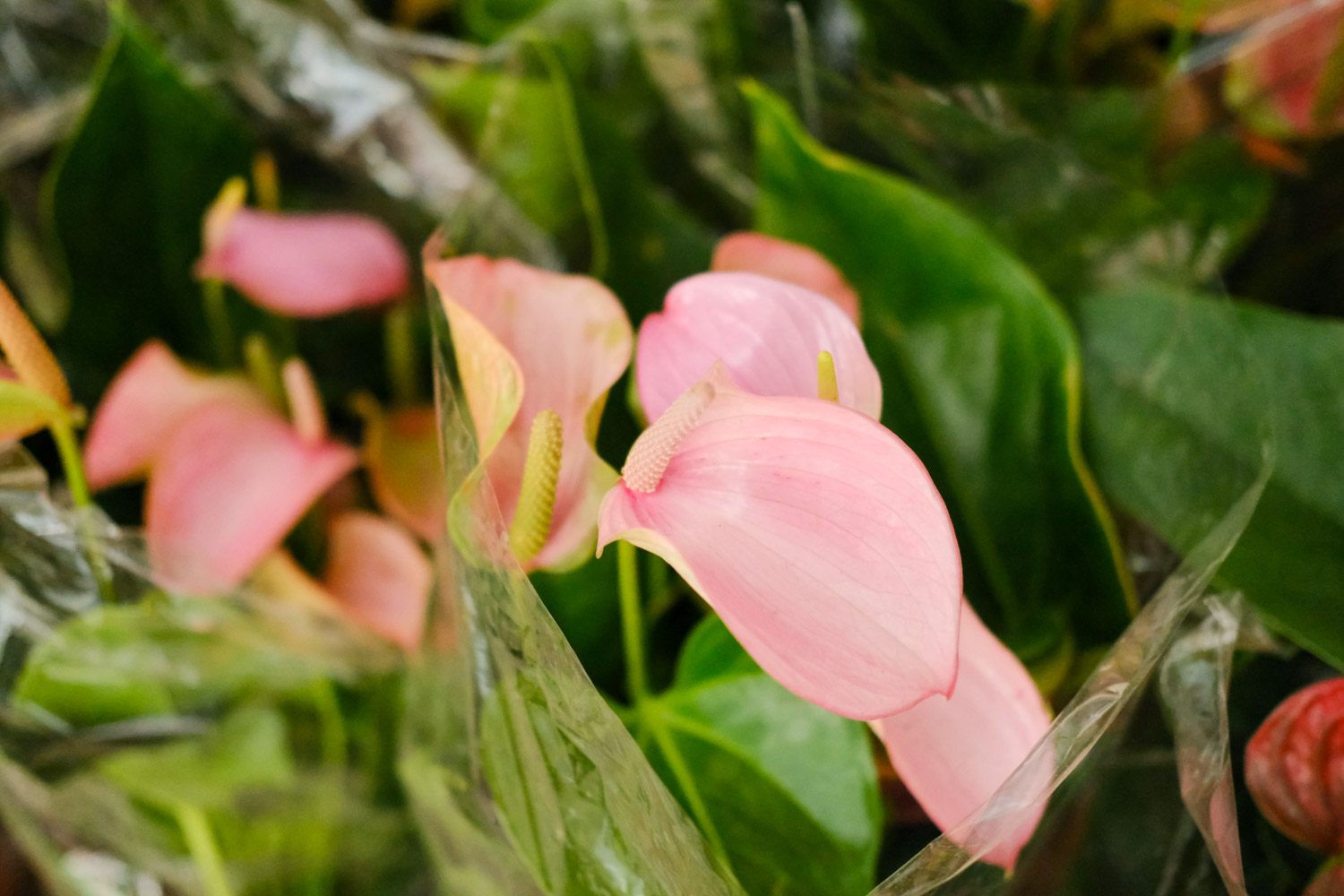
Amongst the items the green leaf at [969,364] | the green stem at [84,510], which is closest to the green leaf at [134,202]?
the green stem at [84,510]

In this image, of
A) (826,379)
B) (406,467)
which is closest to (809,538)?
(826,379)

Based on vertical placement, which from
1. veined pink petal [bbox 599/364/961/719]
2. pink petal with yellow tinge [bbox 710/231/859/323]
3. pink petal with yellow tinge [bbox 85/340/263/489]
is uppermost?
pink petal with yellow tinge [bbox 710/231/859/323]

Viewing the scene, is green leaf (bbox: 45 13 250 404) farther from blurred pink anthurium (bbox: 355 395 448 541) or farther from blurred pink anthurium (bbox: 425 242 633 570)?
blurred pink anthurium (bbox: 425 242 633 570)

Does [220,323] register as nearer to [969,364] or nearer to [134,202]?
[134,202]

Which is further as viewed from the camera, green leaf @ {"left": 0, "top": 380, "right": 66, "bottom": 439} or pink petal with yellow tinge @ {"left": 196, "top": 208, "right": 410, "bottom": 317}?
pink petal with yellow tinge @ {"left": 196, "top": 208, "right": 410, "bottom": 317}

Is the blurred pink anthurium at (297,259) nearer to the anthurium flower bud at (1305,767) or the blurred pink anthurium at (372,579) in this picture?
the blurred pink anthurium at (372,579)

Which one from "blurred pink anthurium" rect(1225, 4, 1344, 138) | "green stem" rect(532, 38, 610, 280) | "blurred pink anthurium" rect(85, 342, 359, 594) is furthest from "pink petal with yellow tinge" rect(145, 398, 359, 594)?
"blurred pink anthurium" rect(1225, 4, 1344, 138)
